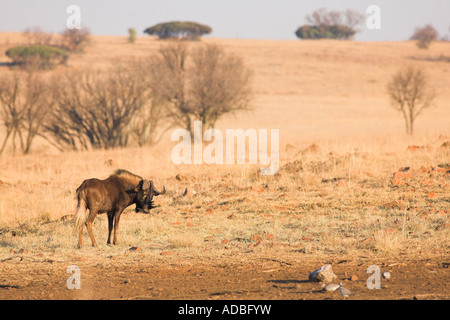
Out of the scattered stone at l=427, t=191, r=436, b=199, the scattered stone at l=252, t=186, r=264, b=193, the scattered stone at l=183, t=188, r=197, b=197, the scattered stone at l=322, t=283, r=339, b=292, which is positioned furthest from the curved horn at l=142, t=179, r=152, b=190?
the scattered stone at l=427, t=191, r=436, b=199

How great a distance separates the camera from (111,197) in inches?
335

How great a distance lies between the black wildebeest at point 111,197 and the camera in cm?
825

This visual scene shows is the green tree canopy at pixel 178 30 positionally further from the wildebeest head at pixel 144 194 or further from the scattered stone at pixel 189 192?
the wildebeest head at pixel 144 194

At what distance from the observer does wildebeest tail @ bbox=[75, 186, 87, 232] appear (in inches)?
323

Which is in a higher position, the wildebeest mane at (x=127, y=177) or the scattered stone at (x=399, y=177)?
the wildebeest mane at (x=127, y=177)

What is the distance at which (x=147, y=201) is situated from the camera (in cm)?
900

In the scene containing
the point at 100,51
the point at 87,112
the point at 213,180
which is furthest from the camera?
the point at 100,51

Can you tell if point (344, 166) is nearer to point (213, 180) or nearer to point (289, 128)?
point (213, 180)

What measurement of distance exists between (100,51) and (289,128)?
46.1 meters

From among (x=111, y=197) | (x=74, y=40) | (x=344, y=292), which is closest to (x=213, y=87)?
(x=111, y=197)

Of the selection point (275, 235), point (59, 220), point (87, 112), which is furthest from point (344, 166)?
point (87, 112)

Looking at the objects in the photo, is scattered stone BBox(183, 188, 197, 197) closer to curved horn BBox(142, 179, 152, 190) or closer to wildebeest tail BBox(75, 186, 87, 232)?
curved horn BBox(142, 179, 152, 190)

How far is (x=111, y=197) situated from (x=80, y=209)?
1.70 feet

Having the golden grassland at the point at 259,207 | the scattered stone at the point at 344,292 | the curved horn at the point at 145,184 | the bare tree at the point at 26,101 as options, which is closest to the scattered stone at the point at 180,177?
the golden grassland at the point at 259,207
